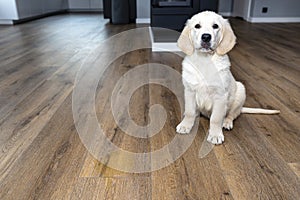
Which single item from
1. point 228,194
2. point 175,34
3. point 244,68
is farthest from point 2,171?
point 175,34

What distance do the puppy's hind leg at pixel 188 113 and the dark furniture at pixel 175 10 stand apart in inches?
87.8

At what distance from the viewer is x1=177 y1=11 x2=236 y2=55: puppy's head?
1245 mm

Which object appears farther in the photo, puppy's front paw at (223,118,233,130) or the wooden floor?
puppy's front paw at (223,118,233,130)

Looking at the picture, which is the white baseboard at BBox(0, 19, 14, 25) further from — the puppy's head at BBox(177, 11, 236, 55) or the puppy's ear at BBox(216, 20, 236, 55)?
the puppy's ear at BBox(216, 20, 236, 55)

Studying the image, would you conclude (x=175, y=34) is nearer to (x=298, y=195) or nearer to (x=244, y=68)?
(x=244, y=68)

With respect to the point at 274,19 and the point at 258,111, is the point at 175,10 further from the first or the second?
the point at 274,19

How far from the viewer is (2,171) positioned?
3.62ft

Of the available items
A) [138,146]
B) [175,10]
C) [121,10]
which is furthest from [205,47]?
[121,10]

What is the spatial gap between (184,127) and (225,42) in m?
0.45

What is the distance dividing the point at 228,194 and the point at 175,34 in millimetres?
2719

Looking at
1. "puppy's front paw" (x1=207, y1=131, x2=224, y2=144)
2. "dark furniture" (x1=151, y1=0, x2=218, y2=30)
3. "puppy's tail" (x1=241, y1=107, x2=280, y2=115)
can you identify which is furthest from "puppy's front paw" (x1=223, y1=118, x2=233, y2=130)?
"dark furniture" (x1=151, y1=0, x2=218, y2=30)

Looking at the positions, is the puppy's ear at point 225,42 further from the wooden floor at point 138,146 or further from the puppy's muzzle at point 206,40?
the wooden floor at point 138,146

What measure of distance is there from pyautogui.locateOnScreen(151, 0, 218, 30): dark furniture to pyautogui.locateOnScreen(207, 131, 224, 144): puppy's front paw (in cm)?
235

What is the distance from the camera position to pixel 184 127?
140cm
